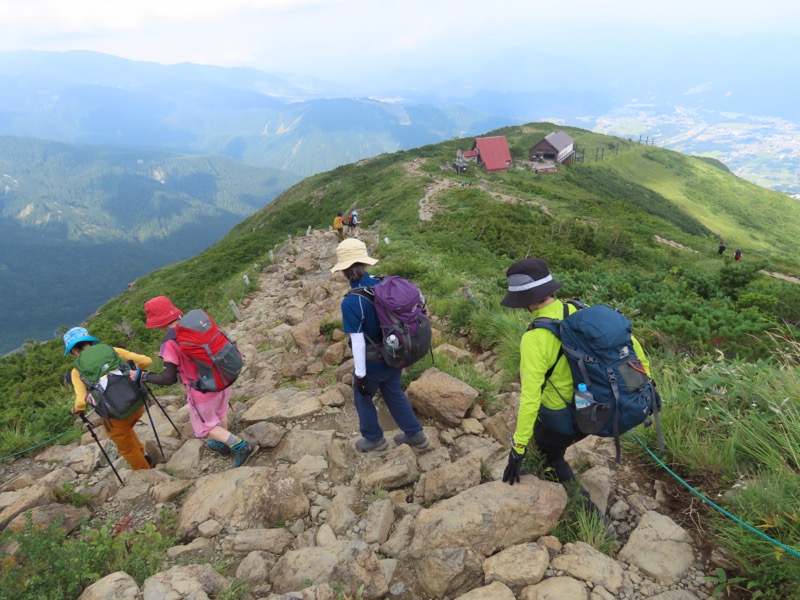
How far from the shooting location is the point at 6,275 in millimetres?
171000

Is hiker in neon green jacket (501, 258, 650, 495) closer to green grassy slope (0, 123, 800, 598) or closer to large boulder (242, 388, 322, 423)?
green grassy slope (0, 123, 800, 598)

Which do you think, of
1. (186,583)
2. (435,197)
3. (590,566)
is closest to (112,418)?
(186,583)

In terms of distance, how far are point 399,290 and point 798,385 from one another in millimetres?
4142

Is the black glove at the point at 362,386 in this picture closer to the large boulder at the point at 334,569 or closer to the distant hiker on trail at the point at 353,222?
the large boulder at the point at 334,569

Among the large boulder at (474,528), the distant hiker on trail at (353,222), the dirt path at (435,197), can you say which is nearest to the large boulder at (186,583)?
the large boulder at (474,528)

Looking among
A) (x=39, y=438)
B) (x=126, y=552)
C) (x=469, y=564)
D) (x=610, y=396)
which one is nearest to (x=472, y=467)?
(x=469, y=564)

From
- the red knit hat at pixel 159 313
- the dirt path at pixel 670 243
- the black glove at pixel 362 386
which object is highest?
the red knit hat at pixel 159 313

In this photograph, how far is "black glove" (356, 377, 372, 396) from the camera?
472 cm

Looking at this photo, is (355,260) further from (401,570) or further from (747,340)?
(747,340)

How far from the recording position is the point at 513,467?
3.64 meters

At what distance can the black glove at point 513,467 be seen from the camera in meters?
3.56

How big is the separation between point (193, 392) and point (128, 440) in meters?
1.24

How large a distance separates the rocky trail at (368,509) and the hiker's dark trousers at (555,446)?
248mm

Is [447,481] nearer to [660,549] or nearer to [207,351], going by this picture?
[660,549]
